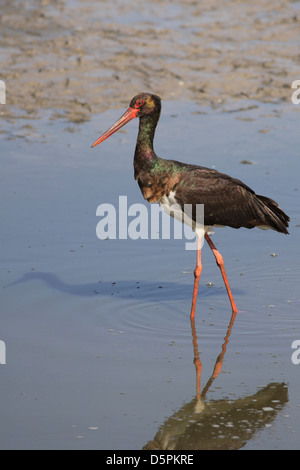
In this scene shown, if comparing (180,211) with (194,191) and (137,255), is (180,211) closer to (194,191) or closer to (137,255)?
(194,191)

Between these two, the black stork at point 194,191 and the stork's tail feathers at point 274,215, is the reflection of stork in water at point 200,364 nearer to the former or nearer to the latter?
the black stork at point 194,191

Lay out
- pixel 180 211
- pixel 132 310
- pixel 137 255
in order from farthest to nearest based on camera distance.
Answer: pixel 137 255 → pixel 180 211 → pixel 132 310

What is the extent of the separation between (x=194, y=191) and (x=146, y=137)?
1.91 ft

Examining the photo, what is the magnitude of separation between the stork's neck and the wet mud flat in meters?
1.00

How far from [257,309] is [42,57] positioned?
763 cm

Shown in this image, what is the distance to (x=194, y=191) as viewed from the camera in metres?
7.44

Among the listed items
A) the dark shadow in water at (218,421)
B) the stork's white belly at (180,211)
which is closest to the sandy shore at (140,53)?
the stork's white belly at (180,211)

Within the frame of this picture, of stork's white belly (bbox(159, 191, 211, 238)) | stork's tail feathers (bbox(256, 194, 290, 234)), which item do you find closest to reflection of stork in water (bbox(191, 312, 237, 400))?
stork's white belly (bbox(159, 191, 211, 238))

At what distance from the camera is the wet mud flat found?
573cm

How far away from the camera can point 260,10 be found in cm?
1662

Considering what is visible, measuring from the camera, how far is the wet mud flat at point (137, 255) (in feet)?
18.8

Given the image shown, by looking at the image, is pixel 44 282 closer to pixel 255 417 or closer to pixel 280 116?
pixel 255 417

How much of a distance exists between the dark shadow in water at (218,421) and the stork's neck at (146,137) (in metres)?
2.11

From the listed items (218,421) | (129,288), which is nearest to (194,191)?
(129,288)
